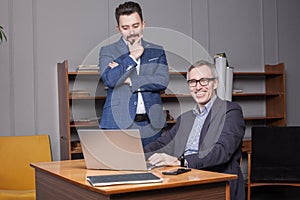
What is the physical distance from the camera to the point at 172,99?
18.4 feet

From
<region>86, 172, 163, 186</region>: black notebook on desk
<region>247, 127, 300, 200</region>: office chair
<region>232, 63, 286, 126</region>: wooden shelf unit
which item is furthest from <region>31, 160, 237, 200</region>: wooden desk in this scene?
<region>232, 63, 286, 126</region>: wooden shelf unit

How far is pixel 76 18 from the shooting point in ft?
16.7

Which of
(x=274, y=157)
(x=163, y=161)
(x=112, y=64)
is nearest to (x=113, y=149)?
(x=163, y=161)

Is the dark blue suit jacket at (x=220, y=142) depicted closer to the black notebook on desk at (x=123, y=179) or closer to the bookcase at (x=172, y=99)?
the black notebook on desk at (x=123, y=179)

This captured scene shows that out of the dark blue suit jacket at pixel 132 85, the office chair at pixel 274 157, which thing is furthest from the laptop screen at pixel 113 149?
the office chair at pixel 274 157

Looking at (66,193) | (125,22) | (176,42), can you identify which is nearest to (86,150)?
(66,193)

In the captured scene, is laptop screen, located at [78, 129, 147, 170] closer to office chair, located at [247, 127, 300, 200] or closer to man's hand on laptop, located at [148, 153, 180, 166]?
man's hand on laptop, located at [148, 153, 180, 166]

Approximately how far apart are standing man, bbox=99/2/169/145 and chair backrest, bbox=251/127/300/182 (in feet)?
6.72

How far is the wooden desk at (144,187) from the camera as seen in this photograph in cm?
184

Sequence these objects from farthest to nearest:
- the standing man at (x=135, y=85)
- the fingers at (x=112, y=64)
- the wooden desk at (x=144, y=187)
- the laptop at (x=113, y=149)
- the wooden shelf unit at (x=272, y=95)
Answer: the wooden shelf unit at (x=272, y=95), the fingers at (x=112, y=64), the standing man at (x=135, y=85), the laptop at (x=113, y=149), the wooden desk at (x=144, y=187)

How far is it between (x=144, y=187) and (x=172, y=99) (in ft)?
12.5

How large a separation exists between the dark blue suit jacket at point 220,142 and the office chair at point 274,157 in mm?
2257

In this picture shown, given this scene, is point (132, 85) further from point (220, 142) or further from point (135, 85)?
point (220, 142)

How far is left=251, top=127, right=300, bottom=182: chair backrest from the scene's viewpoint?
4809 millimetres
